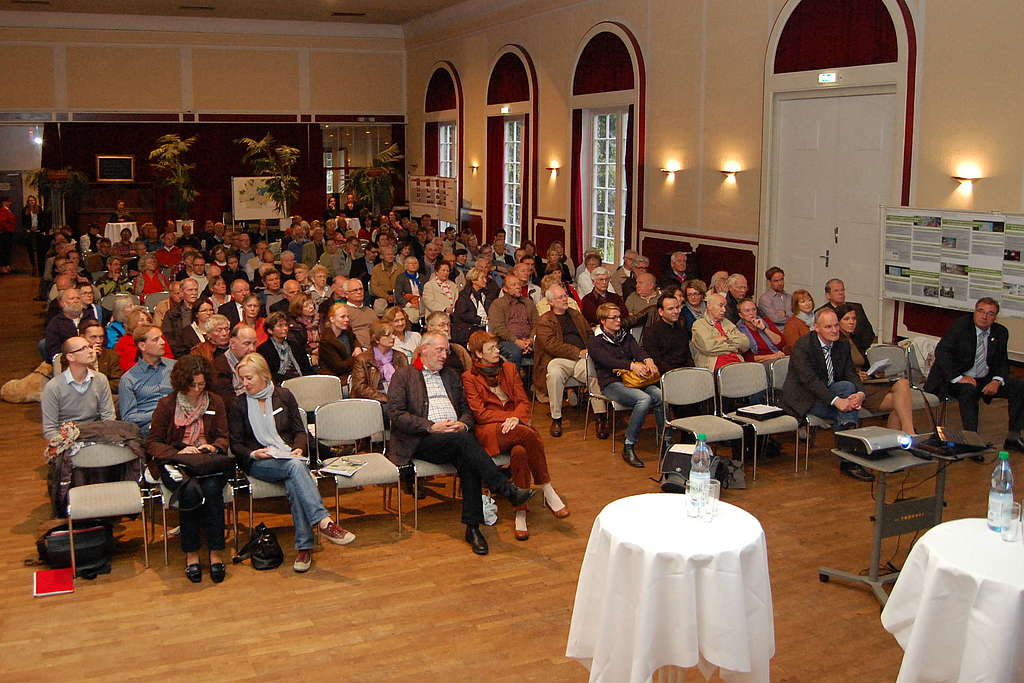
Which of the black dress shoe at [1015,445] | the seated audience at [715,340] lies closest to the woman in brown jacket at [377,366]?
the seated audience at [715,340]

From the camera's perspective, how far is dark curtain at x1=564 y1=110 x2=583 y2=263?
50.5 feet

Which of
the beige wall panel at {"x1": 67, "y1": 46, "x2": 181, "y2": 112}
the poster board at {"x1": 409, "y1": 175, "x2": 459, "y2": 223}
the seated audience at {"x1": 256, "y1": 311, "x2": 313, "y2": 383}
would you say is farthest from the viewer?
the beige wall panel at {"x1": 67, "y1": 46, "x2": 181, "y2": 112}

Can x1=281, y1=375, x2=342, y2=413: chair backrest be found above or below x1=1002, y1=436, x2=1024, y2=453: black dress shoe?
above

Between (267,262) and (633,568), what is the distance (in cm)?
914

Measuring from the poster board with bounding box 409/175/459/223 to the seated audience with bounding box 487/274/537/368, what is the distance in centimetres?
961

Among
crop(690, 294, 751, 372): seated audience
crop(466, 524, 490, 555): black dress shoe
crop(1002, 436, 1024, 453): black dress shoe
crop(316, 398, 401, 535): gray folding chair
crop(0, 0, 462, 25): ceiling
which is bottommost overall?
crop(466, 524, 490, 555): black dress shoe

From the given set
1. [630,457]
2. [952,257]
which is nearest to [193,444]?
[630,457]

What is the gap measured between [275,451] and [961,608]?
150 inches

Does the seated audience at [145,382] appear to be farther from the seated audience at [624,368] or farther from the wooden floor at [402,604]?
the seated audience at [624,368]

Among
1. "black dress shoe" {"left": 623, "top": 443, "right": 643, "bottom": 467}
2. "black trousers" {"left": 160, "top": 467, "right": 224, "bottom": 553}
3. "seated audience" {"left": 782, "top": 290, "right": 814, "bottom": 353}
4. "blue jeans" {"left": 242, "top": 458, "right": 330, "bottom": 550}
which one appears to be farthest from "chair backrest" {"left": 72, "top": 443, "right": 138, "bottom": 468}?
"seated audience" {"left": 782, "top": 290, "right": 814, "bottom": 353}

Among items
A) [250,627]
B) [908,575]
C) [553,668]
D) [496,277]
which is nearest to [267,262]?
[496,277]

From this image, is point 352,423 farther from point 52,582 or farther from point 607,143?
point 607,143

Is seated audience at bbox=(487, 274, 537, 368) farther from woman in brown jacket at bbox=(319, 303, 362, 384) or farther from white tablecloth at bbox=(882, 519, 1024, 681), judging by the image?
white tablecloth at bbox=(882, 519, 1024, 681)

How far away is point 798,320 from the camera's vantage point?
349 inches
